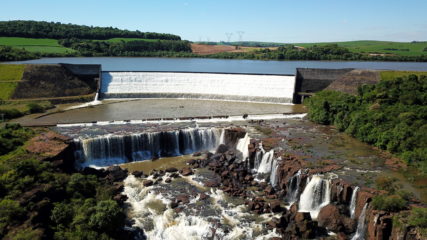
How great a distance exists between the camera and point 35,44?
103625mm

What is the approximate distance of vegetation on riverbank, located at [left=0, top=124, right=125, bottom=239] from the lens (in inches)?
639

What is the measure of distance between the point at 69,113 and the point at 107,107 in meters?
5.42

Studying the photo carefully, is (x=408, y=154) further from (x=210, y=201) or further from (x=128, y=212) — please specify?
(x=128, y=212)

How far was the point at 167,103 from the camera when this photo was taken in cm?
4872

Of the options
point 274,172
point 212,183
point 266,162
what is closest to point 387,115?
point 266,162

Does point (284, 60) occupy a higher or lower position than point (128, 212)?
higher

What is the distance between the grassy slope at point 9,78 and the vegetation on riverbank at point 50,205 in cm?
2759

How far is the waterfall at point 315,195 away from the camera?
836 inches

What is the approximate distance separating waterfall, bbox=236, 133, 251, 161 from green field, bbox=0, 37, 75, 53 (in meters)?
84.9

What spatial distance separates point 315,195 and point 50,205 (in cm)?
1615

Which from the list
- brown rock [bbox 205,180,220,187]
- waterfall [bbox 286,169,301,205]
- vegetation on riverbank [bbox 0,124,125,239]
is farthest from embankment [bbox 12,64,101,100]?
waterfall [bbox 286,169,301,205]

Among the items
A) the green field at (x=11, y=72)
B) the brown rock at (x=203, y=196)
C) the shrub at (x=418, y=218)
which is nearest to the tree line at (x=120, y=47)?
the green field at (x=11, y=72)

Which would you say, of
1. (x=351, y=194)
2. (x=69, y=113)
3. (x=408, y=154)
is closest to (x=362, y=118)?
(x=408, y=154)

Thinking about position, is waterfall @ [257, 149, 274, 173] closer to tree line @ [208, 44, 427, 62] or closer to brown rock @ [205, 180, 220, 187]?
brown rock @ [205, 180, 220, 187]
